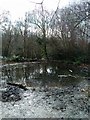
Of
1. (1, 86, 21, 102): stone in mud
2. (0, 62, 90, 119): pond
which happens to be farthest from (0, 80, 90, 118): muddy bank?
(1, 86, 21, 102): stone in mud

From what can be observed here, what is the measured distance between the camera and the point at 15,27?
1329 inches

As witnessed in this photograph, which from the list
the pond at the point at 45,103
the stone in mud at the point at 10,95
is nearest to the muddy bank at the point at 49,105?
the pond at the point at 45,103

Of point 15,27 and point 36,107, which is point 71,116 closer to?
point 36,107

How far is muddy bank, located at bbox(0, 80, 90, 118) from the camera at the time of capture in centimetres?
696

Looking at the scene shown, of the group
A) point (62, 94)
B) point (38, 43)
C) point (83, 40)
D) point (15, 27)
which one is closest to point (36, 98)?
point (62, 94)

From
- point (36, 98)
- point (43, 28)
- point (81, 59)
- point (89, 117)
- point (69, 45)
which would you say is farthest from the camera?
point (43, 28)

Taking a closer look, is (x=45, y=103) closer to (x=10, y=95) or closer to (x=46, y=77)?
(x=10, y=95)

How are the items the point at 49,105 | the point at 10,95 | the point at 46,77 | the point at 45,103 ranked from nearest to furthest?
the point at 49,105
the point at 45,103
the point at 10,95
the point at 46,77

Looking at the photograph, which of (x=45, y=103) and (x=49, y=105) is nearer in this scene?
(x=49, y=105)

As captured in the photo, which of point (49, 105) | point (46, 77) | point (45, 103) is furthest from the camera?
point (46, 77)

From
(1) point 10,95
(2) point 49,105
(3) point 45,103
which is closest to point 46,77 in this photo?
(1) point 10,95

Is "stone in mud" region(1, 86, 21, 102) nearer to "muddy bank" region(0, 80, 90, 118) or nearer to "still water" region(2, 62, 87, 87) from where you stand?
"muddy bank" region(0, 80, 90, 118)

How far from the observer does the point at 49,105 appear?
7.96 m

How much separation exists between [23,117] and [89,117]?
1.99m
